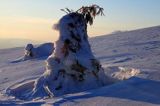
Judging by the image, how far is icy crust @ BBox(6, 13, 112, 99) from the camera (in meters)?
8.78

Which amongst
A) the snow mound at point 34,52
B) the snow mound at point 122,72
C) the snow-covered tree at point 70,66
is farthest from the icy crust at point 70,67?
the snow mound at point 34,52

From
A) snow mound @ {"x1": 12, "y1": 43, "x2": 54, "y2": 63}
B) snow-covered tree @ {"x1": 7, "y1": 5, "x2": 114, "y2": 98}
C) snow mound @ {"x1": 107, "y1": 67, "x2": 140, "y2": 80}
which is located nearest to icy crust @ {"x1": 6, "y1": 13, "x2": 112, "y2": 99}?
snow-covered tree @ {"x1": 7, "y1": 5, "x2": 114, "y2": 98}

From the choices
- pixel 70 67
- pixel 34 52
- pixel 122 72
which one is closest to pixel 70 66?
pixel 70 67

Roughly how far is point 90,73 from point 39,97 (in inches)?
48.0

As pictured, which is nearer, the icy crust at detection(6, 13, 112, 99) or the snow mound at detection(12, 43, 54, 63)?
the icy crust at detection(6, 13, 112, 99)

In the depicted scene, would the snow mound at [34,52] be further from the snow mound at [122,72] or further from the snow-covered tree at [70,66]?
the snow-covered tree at [70,66]

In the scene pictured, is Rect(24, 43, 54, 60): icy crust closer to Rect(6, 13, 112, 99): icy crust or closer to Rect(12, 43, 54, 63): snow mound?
Rect(12, 43, 54, 63): snow mound

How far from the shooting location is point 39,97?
Result: 861 cm

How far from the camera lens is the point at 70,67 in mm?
8852

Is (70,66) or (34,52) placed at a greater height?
(70,66)

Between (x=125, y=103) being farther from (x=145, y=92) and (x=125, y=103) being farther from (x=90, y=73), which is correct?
(x=90, y=73)

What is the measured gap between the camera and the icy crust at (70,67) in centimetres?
878

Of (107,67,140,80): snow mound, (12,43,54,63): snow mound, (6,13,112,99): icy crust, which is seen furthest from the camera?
(12,43,54,63): snow mound

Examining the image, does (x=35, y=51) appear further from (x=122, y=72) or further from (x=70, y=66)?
(x=70, y=66)
